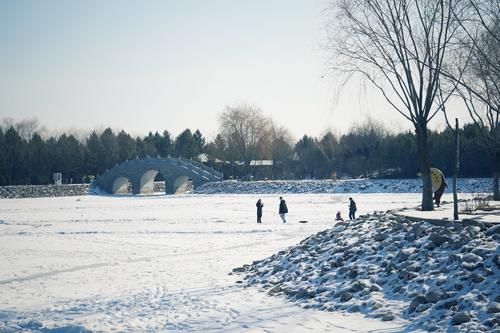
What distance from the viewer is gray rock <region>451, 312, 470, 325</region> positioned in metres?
7.44

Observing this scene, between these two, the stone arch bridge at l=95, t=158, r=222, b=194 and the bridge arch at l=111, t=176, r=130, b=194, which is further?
the bridge arch at l=111, t=176, r=130, b=194

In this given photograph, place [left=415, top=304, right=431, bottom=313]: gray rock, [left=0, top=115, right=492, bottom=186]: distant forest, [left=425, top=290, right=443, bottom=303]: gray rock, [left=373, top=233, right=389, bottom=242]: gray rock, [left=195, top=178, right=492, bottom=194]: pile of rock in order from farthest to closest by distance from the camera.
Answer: [left=0, top=115, right=492, bottom=186]: distant forest
[left=195, top=178, right=492, bottom=194]: pile of rock
[left=373, top=233, right=389, bottom=242]: gray rock
[left=425, top=290, right=443, bottom=303]: gray rock
[left=415, top=304, right=431, bottom=313]: gray rock

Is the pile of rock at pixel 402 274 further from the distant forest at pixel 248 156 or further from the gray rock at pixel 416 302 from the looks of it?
the distant forest at pixel 248 156

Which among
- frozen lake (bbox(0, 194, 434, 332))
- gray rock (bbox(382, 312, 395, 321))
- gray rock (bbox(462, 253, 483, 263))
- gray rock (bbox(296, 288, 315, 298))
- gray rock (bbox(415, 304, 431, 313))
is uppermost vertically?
gray rock (bbox(462, 253, 483, 263))

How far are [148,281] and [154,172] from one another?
196ft

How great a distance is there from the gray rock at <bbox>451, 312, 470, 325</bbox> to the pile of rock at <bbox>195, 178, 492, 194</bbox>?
39597 millimetres

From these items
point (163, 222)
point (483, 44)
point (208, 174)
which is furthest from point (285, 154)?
point (483, 44)

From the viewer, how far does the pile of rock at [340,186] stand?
155ft

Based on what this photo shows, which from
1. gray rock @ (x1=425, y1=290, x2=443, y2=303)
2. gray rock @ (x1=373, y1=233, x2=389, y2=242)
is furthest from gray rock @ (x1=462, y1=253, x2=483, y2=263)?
gray rock @ (x1=373, y1=233, x2=389, y2=242)

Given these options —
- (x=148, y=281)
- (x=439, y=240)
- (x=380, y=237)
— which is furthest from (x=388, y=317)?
(x=148, y=281)

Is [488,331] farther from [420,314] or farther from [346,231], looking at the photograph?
[346,231]

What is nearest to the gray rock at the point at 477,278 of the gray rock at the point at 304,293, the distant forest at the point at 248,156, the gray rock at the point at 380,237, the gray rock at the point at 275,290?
the gray rock at the point at 304,293

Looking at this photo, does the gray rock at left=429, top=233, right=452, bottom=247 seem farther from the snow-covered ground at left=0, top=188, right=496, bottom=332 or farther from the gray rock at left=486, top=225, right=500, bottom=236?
the snow-covered ground at left=0, top=188, right=496, bottom=332

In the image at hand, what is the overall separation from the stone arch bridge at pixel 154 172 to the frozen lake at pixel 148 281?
132 ft
